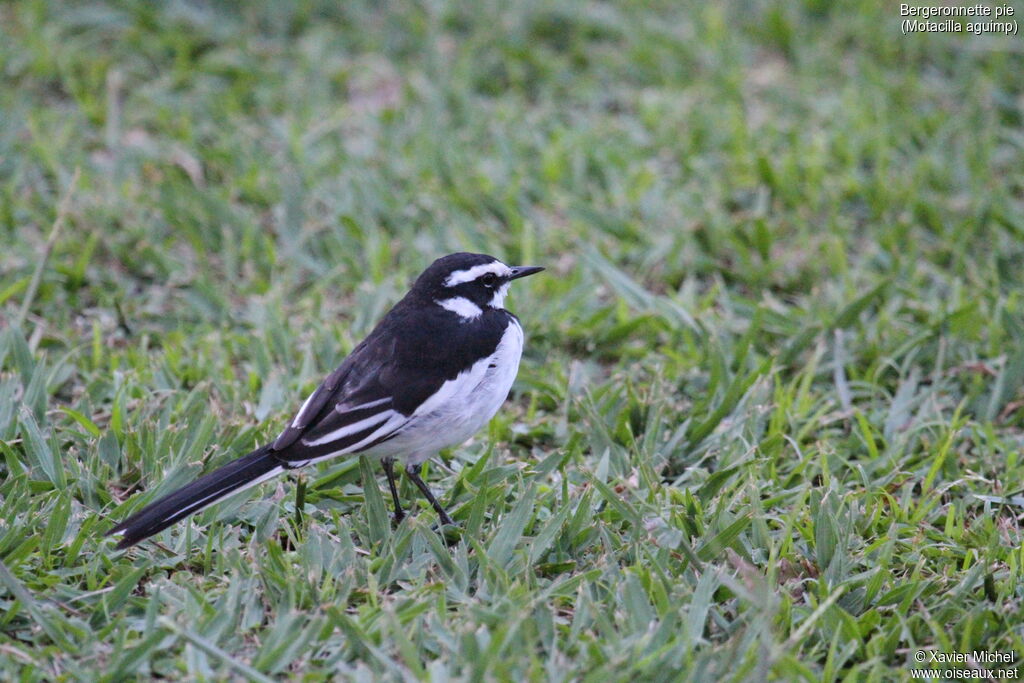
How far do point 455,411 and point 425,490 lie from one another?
1.18ft

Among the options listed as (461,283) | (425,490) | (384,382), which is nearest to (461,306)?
(461,283)

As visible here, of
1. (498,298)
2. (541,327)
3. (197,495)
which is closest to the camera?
(197,495)

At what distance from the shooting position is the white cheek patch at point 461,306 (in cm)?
442

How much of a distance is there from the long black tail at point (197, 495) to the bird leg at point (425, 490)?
598 mm

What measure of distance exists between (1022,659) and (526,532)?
66.2 inches

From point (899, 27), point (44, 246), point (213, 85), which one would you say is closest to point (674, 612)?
point (44, 246)

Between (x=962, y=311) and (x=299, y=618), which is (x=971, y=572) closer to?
(x=962, y=311)

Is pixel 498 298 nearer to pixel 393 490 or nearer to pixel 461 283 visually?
pixel 461 283

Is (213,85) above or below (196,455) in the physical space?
above

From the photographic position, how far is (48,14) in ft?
25.0

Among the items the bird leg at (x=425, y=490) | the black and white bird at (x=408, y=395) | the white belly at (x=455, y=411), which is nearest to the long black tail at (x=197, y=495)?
the black and white bird at (x=408, y=395)

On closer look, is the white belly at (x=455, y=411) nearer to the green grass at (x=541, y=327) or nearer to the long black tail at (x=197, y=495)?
the green grass at (x=541, y=327)

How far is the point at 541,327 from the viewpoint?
5.52 metres

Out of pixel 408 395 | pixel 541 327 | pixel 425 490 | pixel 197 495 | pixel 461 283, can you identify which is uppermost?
pixel 461 283
